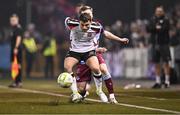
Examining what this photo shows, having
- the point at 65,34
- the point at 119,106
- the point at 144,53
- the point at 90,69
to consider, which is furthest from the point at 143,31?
the point at 119,106

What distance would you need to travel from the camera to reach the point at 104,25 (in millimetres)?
29922

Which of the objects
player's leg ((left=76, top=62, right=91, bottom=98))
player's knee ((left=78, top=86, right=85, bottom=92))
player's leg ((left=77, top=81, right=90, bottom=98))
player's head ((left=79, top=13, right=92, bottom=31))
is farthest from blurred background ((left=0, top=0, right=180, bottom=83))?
player's head ((left=79, top=13, right=92, bottom=31))

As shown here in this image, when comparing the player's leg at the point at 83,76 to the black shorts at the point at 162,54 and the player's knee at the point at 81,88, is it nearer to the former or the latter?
the player's knee at the point at 81,88

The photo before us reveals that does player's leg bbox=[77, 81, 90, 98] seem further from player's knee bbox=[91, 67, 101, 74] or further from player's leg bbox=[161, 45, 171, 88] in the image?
player's leg bbox=[161, 45, 171, 88]

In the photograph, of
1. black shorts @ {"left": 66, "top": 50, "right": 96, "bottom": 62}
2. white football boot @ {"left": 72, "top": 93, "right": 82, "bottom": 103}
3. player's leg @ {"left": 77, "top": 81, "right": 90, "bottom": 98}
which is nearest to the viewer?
white football boot @ {"left": 72, "top": 93, "right": 82, "bottom": 103}

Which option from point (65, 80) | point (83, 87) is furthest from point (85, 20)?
point (83, 87)

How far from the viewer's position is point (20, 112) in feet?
36.2

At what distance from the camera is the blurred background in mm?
27344

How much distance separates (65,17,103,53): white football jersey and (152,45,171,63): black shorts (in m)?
7.00

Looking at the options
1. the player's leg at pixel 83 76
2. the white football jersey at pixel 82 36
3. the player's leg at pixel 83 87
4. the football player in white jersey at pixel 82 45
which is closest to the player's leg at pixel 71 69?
the football player in white jersey at pixel 82 45

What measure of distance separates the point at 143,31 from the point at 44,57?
5819mm

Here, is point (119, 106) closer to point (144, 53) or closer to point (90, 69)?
point (90, 69)

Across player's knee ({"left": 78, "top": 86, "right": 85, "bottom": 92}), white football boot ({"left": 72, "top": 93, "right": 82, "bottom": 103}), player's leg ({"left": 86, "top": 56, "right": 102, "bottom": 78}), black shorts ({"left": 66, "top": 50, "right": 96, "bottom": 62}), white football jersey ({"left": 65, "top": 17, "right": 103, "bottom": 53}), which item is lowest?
white football boot ({"left": 72, "top": 93, "right": 82, "bottom": 103})

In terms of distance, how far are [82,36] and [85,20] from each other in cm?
46
